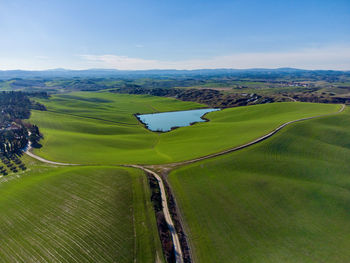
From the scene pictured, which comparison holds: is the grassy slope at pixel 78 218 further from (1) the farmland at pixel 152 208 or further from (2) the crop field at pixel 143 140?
(2) the crop field at pixel 143 140

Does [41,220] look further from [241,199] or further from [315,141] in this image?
[315,141]

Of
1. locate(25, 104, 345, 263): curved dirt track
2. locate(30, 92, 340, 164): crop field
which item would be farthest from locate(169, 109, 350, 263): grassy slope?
locate(30, 92, 340, 164): crop field

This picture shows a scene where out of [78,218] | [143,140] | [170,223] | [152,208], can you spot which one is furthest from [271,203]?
[143,140]

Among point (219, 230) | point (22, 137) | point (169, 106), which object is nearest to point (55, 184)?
point (219, 230)

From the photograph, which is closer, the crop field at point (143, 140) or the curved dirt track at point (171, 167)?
the curved dirt track at point (171, 167)

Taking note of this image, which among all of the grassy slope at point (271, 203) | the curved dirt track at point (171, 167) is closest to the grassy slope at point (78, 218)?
the curved dirt track at point (171, 167)

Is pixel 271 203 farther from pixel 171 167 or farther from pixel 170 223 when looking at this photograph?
pixel 171 167
